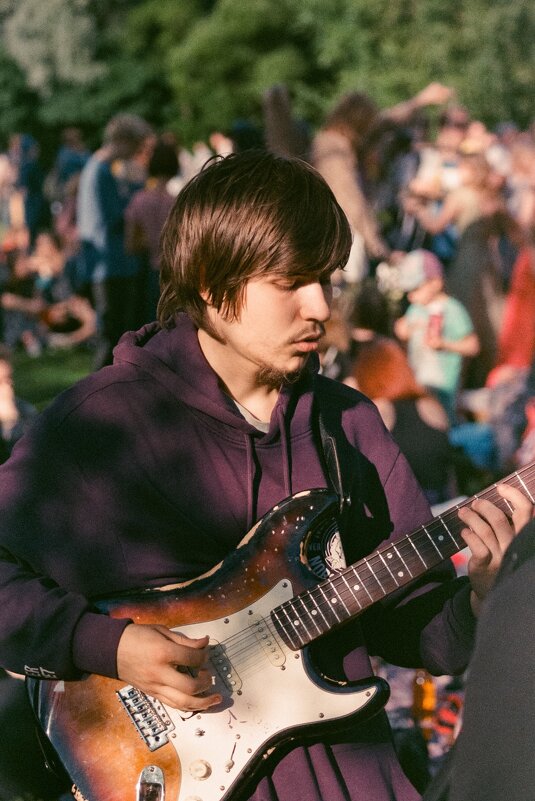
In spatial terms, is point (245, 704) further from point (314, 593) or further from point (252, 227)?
point (252, 227)

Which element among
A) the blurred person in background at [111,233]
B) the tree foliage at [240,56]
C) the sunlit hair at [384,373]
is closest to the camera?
the sunlit hair at [384,373]

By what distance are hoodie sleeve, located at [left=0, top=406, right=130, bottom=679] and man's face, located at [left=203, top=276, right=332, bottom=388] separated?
16.1 inches

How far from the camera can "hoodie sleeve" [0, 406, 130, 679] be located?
193 centimetres

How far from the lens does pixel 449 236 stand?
32.4 feet

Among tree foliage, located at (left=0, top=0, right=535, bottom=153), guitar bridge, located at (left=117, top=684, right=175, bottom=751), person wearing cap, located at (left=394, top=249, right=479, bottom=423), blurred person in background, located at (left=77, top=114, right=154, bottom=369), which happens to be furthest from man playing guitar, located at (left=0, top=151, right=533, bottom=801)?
tree foliage, located at (left=0, top=0, right=535, bottom=153)

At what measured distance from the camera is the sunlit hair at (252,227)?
1.98m

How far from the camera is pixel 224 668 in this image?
2.04 metres

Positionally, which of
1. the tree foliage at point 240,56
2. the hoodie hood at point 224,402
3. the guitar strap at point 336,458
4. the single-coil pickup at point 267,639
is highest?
the tree foliage at point 240,56

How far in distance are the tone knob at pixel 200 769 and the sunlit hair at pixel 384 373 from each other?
9.84 ft

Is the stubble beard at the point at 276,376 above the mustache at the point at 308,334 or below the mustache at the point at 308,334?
below

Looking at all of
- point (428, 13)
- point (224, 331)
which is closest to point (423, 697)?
point (224, 331)

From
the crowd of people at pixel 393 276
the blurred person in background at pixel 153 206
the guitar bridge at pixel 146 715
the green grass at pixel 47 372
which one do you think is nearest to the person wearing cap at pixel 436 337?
the crowd of people at pixel 393 276

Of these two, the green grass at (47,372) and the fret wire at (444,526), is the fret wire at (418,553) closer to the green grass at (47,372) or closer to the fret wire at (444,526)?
the fret wire at (444,526)

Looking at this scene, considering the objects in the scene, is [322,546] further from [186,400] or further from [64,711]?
[64,711]
